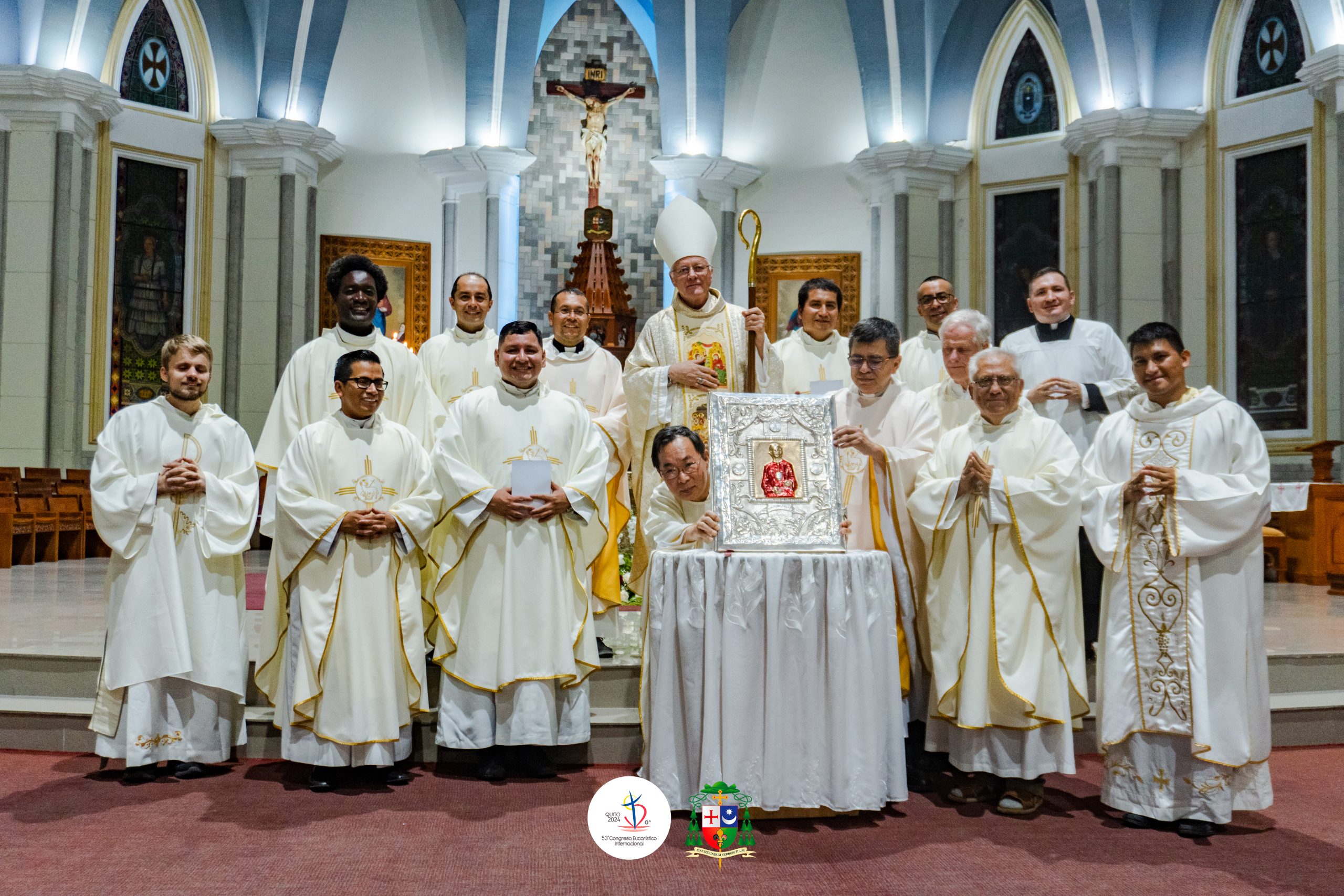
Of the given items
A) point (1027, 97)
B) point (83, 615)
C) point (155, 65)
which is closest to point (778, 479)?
point (83, 615)

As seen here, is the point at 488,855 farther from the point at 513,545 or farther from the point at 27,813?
the point at 27,813

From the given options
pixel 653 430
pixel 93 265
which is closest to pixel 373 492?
pixel 653 430

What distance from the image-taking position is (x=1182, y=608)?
3.96 metres

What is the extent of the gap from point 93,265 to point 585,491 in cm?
935

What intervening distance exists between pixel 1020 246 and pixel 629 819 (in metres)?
10.4

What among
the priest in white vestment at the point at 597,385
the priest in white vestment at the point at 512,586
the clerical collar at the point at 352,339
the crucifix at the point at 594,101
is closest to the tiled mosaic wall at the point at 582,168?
the crucifix at the point at 594,101

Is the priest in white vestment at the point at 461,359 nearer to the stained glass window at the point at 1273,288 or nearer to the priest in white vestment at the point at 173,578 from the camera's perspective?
the priest in white vestment at the point at 173,578

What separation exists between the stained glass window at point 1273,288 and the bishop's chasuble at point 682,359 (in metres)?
7.80

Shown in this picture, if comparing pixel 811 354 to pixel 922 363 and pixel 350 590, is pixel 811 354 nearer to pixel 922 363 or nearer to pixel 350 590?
pixel 922 363

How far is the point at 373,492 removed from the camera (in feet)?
14.8

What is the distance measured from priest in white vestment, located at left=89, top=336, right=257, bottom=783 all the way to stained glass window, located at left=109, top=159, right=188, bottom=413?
8.17 metres

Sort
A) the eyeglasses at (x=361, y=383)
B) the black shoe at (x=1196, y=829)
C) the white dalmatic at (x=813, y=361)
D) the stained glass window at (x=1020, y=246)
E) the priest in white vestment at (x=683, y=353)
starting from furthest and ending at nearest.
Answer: the stained glass window at (x=1020, y=246) → the white dalmatic at (x=813, y=361) → the priest in white vestment at (x=683, y=353) → the eyeglasses at (x=361, y=383) → the black shoe at (x=1196, y=829)

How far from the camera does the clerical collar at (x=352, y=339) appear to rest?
530cm

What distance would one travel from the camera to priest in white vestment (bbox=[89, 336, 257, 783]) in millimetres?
4387
